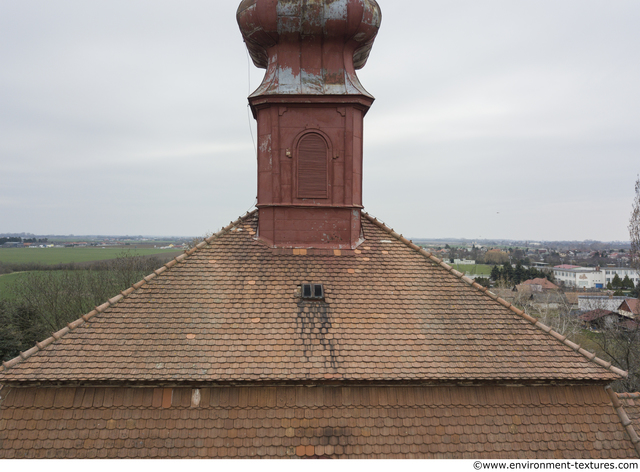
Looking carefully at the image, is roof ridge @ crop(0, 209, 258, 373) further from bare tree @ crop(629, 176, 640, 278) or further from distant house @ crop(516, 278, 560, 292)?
distant house @ crop(516, 278, 560, 292)

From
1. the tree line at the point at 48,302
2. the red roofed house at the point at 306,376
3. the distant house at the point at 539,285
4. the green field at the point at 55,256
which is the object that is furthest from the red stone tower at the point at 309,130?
the distant house at the point at 539,285

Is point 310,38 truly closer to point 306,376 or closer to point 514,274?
point 306,376

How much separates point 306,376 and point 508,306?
14.0ft

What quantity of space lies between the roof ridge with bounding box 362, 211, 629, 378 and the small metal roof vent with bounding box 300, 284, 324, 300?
2487mm

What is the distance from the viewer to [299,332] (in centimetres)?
684

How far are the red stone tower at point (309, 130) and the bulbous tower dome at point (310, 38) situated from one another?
0.9 inches

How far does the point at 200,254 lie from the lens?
8219 millimetres

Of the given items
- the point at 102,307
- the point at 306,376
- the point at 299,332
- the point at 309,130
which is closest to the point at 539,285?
the point at 309,130

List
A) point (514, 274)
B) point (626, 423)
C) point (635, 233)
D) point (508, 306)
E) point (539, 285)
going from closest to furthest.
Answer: point (626, 423) < point (508, 306) < point (635, 233) < point (539, 285) < point (514, 274)

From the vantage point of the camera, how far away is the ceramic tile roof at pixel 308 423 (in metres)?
6.12

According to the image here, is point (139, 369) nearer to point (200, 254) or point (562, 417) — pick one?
point (200, 254)

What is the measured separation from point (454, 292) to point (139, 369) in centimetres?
604

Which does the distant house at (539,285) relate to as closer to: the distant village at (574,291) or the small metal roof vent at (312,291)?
the distant village at (574,291)

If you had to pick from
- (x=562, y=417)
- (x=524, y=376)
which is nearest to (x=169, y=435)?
(x=524, y=376)
